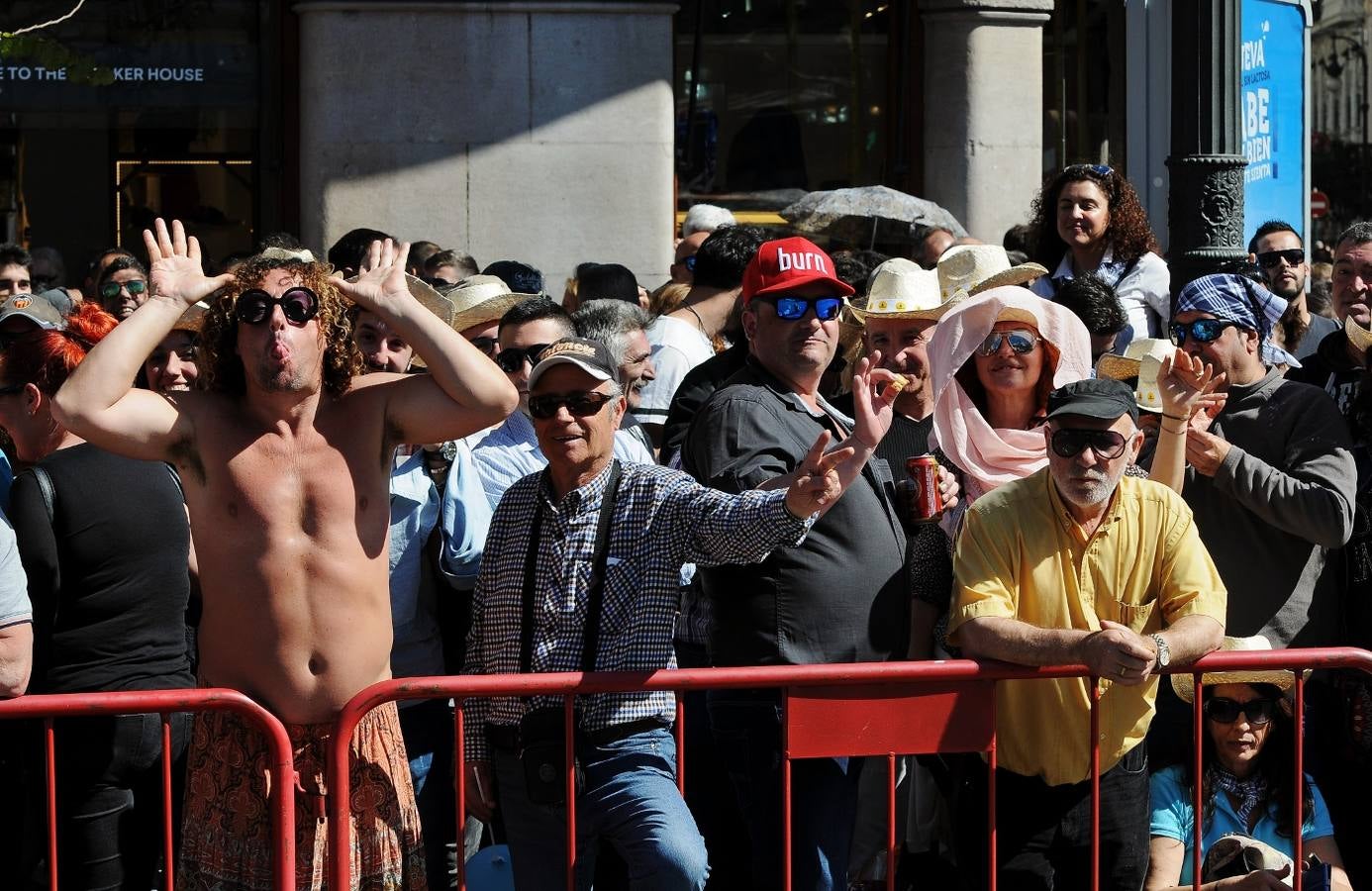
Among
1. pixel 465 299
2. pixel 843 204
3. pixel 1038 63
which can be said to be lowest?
pixel 465 299

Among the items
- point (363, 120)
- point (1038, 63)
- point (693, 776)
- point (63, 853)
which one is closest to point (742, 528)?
point (693, 776)

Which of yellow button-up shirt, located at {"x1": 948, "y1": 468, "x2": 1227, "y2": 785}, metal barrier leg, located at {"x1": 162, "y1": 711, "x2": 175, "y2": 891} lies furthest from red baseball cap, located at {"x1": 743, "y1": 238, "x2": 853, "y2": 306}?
metal barrier leg, located at {"x1": 162, "y1": 711, "x2": 175, "y2": 891}

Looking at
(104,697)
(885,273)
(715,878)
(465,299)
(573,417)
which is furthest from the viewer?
(465,299)

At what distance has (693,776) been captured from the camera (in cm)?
532

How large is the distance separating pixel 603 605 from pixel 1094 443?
1323 millimetres

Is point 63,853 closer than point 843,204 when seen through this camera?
Yes

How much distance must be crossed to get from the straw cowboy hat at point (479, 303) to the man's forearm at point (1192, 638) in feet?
9.38

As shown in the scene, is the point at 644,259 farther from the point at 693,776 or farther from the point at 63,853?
the point at 63,853

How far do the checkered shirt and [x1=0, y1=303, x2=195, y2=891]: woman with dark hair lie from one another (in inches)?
33.6

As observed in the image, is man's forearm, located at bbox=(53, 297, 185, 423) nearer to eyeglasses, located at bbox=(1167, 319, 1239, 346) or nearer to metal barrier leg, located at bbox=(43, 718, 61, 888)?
metal barrier leg, located at bbox=(43, 718, 61, 888)

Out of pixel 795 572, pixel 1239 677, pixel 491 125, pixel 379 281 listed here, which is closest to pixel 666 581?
pixel 795 572

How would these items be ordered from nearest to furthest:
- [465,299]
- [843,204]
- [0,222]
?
[465,299] → [843,204] → [0,222]

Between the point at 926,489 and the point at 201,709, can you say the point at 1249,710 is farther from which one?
Result: the point at 201,709

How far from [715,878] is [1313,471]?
2145 mm
